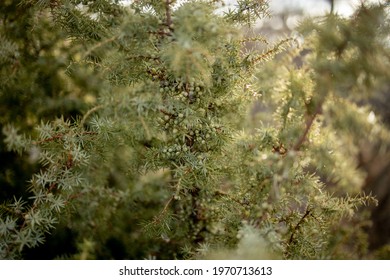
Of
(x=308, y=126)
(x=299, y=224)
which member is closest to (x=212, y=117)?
(x=308, y=126)

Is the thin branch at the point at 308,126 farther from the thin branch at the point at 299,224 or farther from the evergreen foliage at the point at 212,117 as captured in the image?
the thin branch at the point at 299,224

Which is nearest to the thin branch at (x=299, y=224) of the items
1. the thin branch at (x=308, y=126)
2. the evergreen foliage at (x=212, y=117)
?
the evergreen foliage at (x=212, y=117)

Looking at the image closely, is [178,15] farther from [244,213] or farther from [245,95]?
[244,213]

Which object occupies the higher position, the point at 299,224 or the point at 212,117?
the point at 212,117

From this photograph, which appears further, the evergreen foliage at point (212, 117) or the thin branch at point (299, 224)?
the thin branch at point (299, 224)

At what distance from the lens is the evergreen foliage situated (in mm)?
726

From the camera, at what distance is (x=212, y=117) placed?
0.87m

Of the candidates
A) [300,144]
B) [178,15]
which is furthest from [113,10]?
[300,144]

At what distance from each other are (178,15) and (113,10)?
27 centimetres

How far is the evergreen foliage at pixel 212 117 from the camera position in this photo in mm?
726

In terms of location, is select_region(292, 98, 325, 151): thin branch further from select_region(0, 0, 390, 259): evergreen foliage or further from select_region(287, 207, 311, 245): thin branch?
select_region(287, 207, 311, 245): thin branch

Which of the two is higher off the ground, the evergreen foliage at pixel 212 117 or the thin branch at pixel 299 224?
the evergreen foliage at pixel 212 117

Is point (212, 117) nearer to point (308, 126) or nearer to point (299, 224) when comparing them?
point (308, 126)
